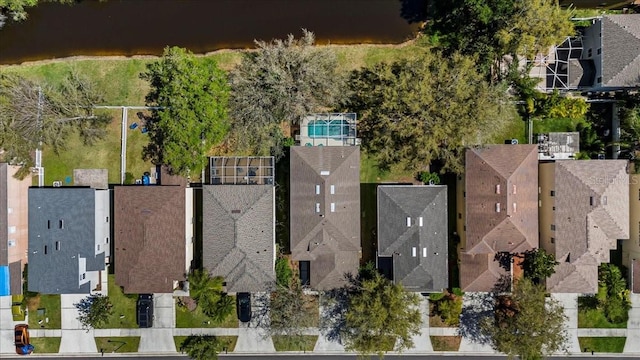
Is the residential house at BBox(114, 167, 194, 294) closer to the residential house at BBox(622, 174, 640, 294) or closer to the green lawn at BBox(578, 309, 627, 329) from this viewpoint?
the green lawn at BBox(578, 309, 627, 329)

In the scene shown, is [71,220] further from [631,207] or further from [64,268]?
[631,207]

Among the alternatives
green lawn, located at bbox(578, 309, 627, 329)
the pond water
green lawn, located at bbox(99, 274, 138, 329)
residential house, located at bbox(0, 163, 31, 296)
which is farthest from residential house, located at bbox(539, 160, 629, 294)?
residential house, located at bbox(0, 163, 31, 296)

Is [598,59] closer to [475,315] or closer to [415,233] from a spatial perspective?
[415,233]

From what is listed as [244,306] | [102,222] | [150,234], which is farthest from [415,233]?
[102,222]

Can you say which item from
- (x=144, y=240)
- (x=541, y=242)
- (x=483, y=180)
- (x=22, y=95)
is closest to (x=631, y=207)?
(x=541, y=242)

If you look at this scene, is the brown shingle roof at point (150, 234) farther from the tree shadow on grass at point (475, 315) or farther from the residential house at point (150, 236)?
the tree shadow on grass at point (475, 315)

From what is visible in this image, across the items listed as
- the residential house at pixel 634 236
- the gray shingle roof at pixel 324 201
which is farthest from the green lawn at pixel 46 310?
the residential house at pixel 634 236
